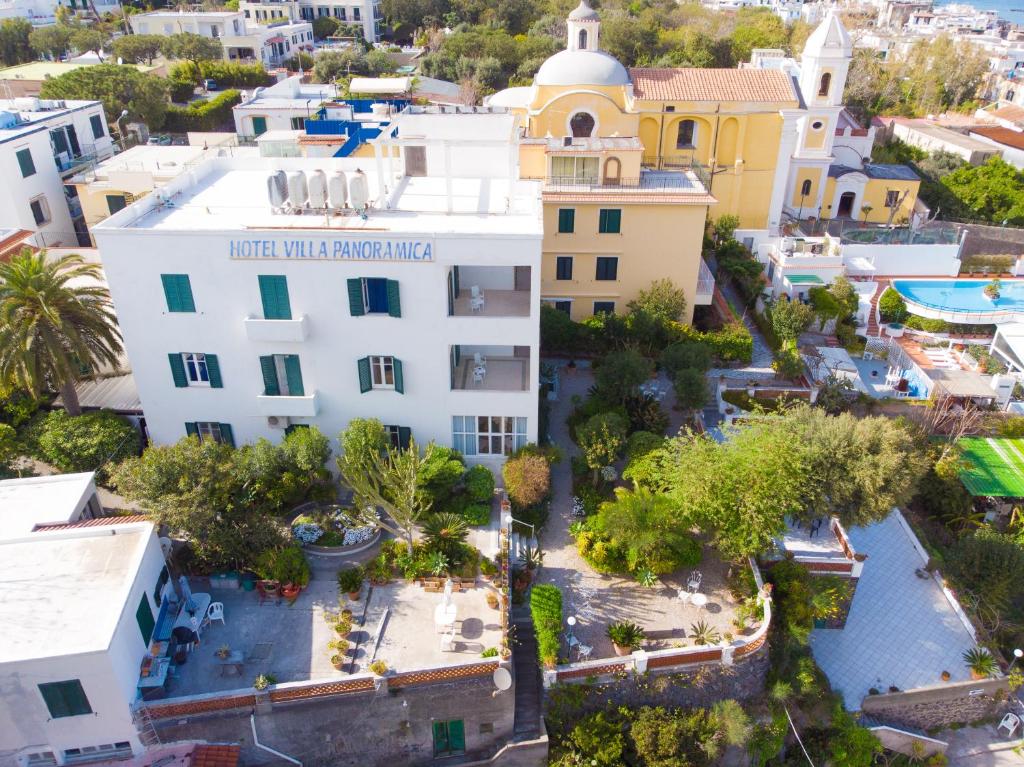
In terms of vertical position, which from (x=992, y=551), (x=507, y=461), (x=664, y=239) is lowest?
(x=992, y=551)

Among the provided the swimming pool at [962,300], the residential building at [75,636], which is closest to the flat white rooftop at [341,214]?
the residential building at [75,636]

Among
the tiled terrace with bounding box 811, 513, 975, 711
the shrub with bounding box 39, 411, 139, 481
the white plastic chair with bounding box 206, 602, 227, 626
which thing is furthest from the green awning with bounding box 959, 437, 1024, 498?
the shrub with bounding box 39, 411, 139, 481

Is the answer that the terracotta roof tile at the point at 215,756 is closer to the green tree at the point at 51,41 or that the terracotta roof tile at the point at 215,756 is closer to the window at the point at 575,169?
the window at the point at 575,169

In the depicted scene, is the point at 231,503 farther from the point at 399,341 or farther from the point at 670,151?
the point at 670,151

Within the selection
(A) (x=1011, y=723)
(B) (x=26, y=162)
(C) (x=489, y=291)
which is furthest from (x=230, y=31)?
(A) (x=1011, y=723)

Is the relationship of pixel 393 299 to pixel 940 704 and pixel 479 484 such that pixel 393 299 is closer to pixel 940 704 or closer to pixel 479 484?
pixel 479 484

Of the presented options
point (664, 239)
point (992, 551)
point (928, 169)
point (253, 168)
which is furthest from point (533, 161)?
point (928, 169)

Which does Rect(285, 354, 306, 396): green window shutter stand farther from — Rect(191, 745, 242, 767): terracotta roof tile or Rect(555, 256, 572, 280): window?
Rect(555, 256, 572, 280): window
